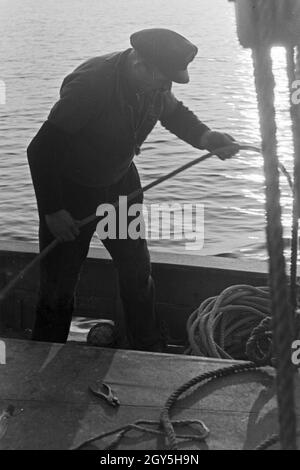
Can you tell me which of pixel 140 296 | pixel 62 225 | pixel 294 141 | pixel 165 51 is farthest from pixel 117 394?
pixel 165 51

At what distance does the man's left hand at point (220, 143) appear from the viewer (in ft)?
13.9

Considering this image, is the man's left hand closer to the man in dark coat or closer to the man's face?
the man in dark coat

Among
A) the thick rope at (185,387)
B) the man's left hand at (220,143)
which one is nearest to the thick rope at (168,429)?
the thick rope at (185,387)

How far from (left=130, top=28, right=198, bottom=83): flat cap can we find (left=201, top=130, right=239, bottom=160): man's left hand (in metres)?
0.51

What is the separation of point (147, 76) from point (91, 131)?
0.41 metres

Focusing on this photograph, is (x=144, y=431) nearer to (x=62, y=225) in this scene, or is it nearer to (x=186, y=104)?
(x=62, y=225)

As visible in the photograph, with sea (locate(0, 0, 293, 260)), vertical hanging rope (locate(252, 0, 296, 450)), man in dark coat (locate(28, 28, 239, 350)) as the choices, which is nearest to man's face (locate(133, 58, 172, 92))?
man in dark coat (locate(28, 28, 239, 350))

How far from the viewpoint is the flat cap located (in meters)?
3.82

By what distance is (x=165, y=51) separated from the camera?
12.5 ft

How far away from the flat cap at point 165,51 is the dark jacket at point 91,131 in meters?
0.17

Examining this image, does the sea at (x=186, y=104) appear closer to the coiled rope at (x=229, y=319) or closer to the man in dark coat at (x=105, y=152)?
the man in dark coat at (x=105, y=152)

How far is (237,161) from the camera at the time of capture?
1291 centimetres

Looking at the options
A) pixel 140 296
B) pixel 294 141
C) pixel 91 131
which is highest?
pixel 294 141
